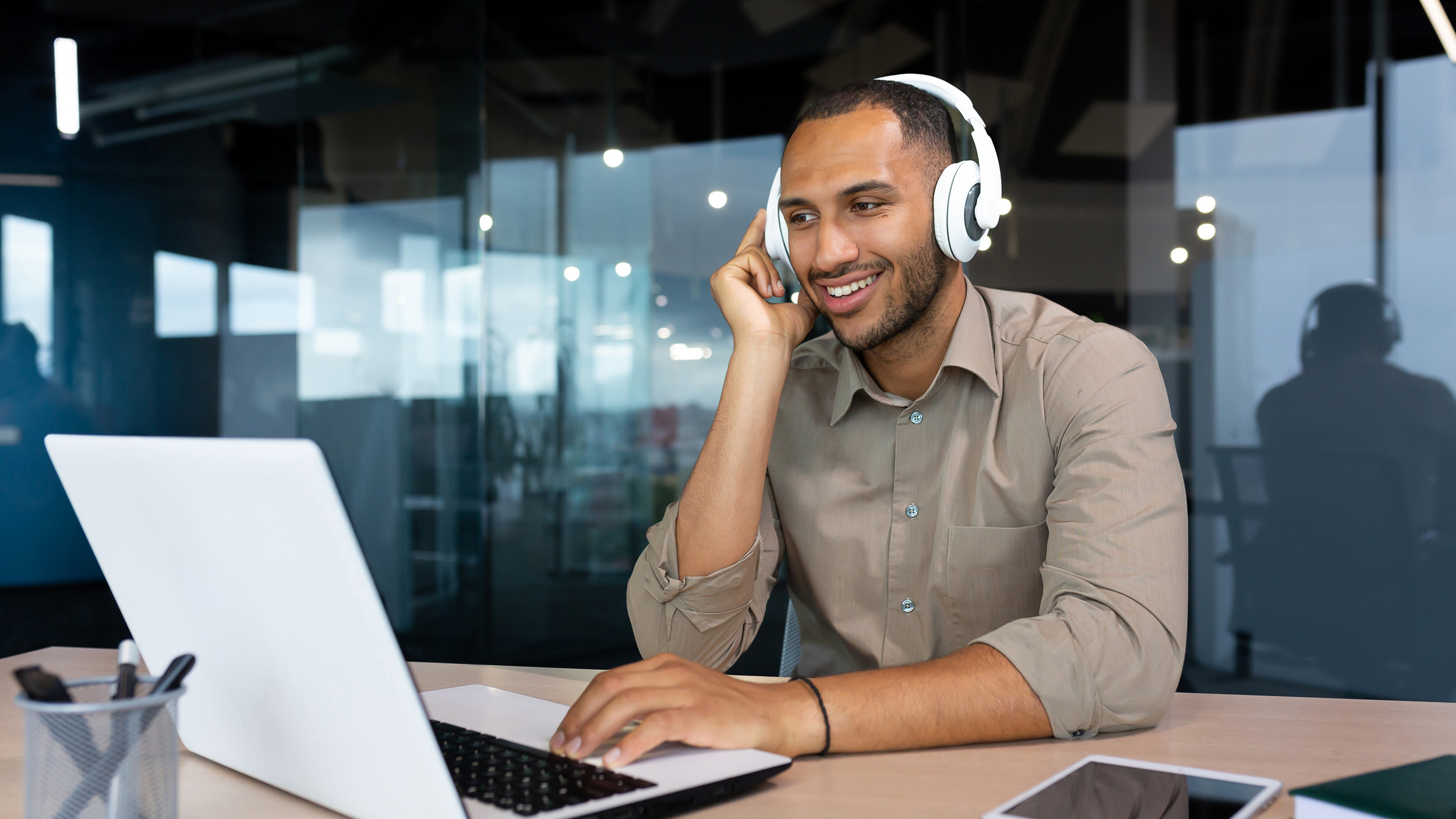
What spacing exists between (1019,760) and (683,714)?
32 centimetres

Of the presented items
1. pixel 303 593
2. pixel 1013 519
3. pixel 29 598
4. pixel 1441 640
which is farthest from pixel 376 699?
pixel 29 598

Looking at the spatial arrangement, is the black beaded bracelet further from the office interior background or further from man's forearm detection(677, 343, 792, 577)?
the office interior background

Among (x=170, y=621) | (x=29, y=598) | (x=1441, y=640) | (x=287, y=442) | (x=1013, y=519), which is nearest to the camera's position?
(x=287, y=442)

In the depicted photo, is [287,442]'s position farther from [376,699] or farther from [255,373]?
[255,373]

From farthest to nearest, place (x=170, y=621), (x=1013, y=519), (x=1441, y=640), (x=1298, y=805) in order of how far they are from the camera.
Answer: (x=1441, y=640) < (x=1013, y=519) < (x=170, y=621) < (x=1298, y=805)

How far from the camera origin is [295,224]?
4191mm

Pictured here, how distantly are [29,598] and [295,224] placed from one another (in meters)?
1.94

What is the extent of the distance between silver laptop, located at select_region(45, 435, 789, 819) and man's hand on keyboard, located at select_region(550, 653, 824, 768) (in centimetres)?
2

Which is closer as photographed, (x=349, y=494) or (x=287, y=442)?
(x=287, y=442)

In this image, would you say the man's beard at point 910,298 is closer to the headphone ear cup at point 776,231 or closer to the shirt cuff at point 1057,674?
the headphone ear cup at point 776,231

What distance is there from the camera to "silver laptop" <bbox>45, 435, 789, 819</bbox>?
1.90 feet

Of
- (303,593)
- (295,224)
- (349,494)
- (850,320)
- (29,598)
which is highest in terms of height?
(295,224)

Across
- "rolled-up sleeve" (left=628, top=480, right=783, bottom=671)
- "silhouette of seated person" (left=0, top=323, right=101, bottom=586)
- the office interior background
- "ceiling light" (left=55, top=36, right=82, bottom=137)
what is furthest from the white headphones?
"ceiling light" (left=55, top=36, right=82, bottom=137)

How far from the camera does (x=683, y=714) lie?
840 mm
